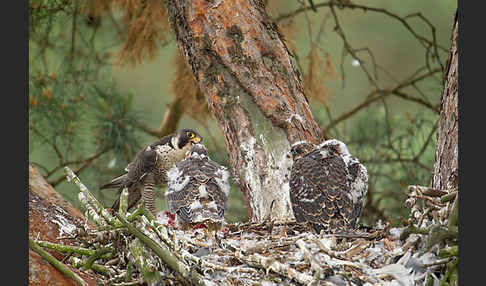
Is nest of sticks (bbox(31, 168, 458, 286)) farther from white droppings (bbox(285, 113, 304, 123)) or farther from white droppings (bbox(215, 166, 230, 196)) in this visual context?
white droppings (bbox(285, 113, 304, 123))

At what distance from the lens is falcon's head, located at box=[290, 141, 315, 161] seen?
3.40 meters

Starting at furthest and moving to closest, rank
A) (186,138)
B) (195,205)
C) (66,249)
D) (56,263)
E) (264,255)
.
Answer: (186,138), (195,205), (264,255), (66,249), (56,263)

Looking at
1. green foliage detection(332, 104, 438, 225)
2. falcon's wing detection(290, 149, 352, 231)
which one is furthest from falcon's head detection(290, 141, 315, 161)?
green foliage detection(332, 104, 438, 225)

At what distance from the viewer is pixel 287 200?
3480 millimetres

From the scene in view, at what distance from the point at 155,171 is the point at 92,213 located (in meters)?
1.55

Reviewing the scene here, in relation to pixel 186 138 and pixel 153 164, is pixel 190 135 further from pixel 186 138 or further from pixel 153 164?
pixel 153 164

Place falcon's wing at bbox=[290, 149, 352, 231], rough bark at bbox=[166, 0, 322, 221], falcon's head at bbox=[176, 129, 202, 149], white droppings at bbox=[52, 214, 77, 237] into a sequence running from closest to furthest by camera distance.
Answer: white droppings at bbox=[52, 214, 77, 237], falcon's wing at bbox=[290, 149, 352, 231], rough bark at bbox=[166, 0, 322, 221], falcon's head at bbox=[176, 129, 202, 149]

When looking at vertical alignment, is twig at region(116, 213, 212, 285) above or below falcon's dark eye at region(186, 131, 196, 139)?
below

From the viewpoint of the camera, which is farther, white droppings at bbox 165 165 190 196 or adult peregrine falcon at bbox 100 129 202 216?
adult peregrine falcon at bbox 100 129 202 216

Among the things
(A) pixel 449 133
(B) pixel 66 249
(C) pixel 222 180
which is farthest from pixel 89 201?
(A) pixel 449 133

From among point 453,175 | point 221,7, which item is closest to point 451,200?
point 453,175

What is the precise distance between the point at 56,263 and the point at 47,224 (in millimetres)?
557

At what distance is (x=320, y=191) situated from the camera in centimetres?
307

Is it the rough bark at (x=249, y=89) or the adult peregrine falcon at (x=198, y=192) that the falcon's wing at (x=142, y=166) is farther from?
the rough bark at (x=249, y=89)
